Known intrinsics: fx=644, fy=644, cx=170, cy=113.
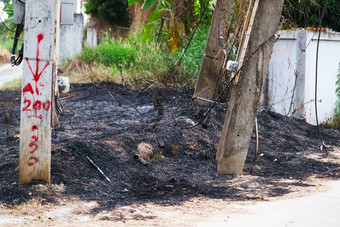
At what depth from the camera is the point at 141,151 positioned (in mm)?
9414

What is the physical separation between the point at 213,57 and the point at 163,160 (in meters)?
3.57

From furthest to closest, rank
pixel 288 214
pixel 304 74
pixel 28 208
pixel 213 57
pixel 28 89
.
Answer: pixel 304 74 < pixel 213 57 < pixel 28 89 < pixel 288 214 < pixel 28 208

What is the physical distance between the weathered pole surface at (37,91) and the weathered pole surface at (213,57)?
5.55 meters

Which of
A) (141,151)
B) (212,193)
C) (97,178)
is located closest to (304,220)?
(212,193)

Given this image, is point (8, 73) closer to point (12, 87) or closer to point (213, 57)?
point (12, 87)

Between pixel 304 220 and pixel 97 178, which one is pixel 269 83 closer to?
pixel 97 178

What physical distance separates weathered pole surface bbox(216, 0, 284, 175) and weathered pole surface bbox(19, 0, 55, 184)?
2.75 meters

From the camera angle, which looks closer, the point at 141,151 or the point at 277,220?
the point at 277,220

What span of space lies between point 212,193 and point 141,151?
180 centimetres

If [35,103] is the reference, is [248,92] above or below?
above

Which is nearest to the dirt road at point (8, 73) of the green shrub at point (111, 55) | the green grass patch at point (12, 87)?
the green grass patch at point (12, 87)

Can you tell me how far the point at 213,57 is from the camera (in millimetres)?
12547

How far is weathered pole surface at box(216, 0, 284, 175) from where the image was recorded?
8.74 m

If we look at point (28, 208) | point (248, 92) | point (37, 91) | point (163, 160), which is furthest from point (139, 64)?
point (28, 208)
